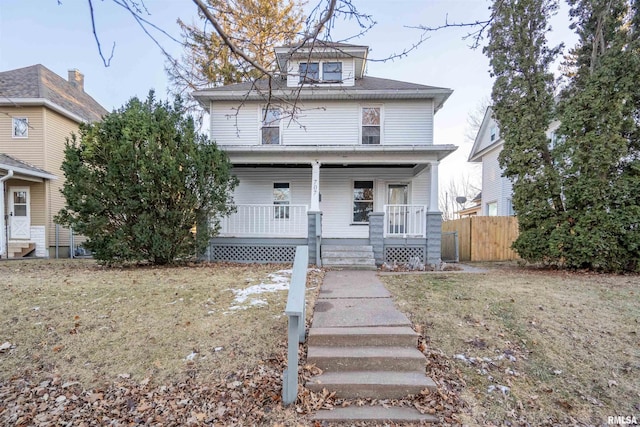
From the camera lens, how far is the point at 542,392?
300 centimetres

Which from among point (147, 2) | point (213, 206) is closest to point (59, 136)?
point (213, 206)

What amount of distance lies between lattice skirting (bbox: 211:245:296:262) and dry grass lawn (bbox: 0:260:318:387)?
3.21 m

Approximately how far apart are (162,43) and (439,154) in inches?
322

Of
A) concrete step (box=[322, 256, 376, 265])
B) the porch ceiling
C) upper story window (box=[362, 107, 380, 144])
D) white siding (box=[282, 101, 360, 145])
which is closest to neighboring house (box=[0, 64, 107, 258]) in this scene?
the porch ceiling

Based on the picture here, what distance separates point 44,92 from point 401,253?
1506 centimetres

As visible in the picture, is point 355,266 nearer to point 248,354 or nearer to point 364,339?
point 364,339

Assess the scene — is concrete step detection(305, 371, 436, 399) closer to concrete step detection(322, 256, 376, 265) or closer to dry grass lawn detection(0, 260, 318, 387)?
dry grass lawn detection(0, 260, 318, 387)

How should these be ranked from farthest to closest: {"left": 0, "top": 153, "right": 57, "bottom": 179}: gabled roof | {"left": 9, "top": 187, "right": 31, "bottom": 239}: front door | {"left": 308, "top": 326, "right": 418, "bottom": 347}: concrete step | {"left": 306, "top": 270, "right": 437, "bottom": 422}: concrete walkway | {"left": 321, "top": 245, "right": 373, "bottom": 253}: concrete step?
{"left": 9, "top": 187, "right": 31, "bottom": 239}: front door < {"left": 0, "top": 153, "right": 57, "bottom": 179}: gabled roof < {"left": 321, "top": 245, "right": 373, "bottom": 253}: concrete step < {"left": 308, "top": 326, "right": 418, "bottom": 347}: concrete step < {"left": 306, "top": 270, "right": 437, "bottom": 422}: concrete walkway

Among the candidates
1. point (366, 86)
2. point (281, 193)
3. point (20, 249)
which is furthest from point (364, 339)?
point (20, 249)

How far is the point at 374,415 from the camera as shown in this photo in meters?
2.71

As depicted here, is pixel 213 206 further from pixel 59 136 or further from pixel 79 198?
pixel 59 136

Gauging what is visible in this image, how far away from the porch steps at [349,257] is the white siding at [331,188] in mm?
2263

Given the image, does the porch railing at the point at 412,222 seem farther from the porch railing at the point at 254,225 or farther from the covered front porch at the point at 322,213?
the porch railing at the point at 254,225

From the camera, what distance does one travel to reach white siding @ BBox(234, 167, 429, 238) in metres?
10.9
